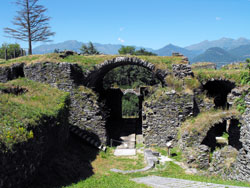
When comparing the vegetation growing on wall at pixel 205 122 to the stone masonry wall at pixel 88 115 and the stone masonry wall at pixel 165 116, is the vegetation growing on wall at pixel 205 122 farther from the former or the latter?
the stone masonry wall at pixel 88 115

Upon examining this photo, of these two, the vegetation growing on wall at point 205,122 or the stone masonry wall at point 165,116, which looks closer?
the vegetation growing on wall at point 205,122

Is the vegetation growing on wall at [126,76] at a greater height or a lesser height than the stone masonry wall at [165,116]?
greater

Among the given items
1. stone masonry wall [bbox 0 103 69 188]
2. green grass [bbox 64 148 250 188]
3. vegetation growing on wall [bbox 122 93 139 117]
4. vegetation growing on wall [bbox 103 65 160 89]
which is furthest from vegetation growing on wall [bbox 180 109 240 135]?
vegetation growing on wall [bbox 103 65 160 89]

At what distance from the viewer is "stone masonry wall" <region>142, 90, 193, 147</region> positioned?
1612 centimetres

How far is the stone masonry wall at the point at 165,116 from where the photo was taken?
52.9 feet

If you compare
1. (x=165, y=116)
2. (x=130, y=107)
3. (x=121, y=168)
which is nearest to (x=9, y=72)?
(x=121, y=168)

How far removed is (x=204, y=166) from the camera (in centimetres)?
1283

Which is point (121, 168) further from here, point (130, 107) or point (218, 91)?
point (130, 107)

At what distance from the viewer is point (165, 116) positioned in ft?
53.4

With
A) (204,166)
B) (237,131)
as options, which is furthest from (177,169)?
(237,131)

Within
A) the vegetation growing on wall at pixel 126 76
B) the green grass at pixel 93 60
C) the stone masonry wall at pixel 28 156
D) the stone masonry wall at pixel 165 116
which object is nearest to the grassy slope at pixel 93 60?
the green grass at pixel 93 60

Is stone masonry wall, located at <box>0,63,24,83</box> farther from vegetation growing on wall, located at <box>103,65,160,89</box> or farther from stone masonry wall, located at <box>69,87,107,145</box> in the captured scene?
vegetation growing on wall, located at <box>103,65,160,89</box>

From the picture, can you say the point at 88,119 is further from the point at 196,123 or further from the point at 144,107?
the point at 196,123

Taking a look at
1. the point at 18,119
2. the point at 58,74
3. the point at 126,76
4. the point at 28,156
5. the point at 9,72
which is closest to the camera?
the point at 28,156
